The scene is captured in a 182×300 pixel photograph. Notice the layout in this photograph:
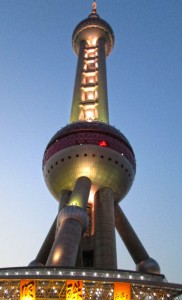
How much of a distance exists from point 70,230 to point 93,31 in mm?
37765

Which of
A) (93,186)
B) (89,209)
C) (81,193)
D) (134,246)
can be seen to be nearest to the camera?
(81,193)

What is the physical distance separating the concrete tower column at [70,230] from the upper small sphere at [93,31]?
30.4 m

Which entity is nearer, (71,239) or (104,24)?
(71,239)

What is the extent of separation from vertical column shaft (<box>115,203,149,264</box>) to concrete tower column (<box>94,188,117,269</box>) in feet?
9.51

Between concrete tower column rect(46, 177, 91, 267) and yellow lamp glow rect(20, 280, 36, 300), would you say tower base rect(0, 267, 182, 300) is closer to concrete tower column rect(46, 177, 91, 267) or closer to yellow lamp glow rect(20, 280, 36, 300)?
yellow lamp glow rect(20, 280, 36, 300)

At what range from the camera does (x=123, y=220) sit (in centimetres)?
4841

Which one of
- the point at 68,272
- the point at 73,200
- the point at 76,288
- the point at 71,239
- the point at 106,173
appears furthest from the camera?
the point at 106,173

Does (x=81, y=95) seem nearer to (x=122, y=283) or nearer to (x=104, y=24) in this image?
(x=104, y=24)

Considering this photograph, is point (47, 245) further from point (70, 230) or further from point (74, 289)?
point (74, 289)

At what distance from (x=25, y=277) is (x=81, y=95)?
36.6 metres

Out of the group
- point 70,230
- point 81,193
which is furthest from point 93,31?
point 70,230

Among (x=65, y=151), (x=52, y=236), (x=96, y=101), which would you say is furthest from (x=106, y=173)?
(x=96, y=101)

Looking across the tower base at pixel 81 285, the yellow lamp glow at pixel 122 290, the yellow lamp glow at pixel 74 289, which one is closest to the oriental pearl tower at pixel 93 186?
the tower base at pixel 81 285

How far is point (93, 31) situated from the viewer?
214 feet
